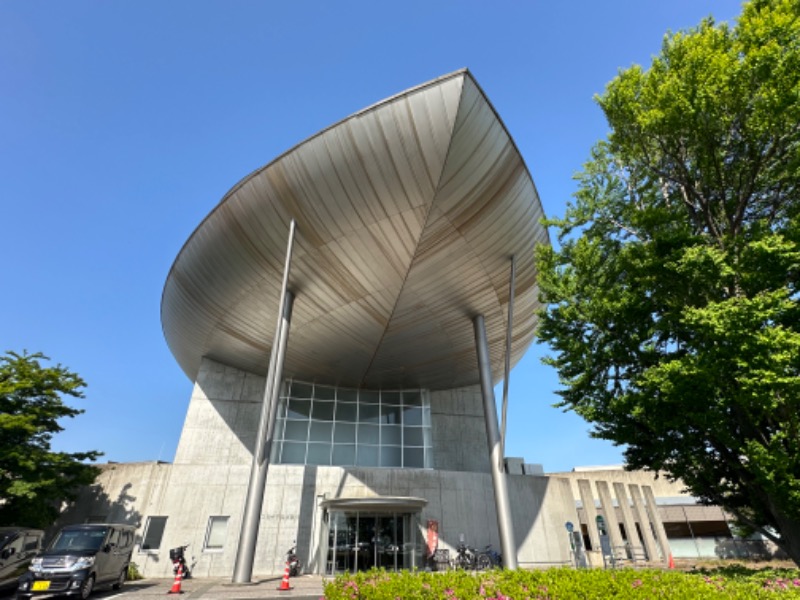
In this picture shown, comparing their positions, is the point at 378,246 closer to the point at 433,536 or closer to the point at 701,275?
the point at 701,275

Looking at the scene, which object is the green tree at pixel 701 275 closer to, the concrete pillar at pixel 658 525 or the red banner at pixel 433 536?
the red banner at pixel 433 536

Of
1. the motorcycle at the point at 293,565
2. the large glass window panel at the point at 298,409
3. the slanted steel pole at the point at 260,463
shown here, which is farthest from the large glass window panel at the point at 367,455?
the slanted steel pole at the point at 260,463

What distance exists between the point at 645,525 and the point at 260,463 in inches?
895

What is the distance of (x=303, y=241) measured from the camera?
49.5ft

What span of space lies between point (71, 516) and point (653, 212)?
83.9 ft

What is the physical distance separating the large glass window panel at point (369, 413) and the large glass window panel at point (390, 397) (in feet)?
1.88

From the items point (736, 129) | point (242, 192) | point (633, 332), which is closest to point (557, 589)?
point (633, 332)

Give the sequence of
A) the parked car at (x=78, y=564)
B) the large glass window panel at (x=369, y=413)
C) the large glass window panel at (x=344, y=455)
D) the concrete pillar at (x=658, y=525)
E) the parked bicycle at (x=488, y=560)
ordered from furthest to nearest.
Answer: the concrete pillar at (x=658, y=525) < the large glass window panel at (x=369, y=413) < the large glass window panel at (x=344, y=455) < the parked bicycle at (x=488, y=560) < the parked car at (x=78, y=564)

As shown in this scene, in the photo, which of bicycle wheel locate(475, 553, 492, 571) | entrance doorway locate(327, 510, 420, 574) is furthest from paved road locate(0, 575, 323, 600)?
bicycle wheel locate(475, 553, 492, 571)

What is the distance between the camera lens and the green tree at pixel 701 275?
26.2ft

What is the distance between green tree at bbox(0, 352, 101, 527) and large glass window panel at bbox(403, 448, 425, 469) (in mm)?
14027

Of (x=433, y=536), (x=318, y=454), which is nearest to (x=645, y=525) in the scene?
(x=433, y=536)

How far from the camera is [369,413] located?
23922mm

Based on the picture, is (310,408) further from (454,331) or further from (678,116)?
(678,116)
